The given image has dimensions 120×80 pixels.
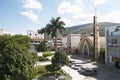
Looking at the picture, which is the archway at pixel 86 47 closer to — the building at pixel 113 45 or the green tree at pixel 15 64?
the building at pixel 113 45

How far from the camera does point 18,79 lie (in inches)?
1491

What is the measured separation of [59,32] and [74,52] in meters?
33.6

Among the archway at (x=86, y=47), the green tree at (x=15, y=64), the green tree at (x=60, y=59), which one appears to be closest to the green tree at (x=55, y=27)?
the archway at (x=86, y=47)

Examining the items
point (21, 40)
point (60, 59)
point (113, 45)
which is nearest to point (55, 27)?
point (21, 40)

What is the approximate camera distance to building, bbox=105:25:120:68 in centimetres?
6581

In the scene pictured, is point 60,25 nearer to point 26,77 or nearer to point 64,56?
point 64,56

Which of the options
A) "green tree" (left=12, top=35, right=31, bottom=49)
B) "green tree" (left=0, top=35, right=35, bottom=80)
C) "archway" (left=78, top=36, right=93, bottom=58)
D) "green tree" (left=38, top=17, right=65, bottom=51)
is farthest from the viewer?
"archway" (left=78, top=36, right=93, bottom=58)

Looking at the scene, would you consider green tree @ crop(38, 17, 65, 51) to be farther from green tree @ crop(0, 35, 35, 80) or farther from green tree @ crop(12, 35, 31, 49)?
green tree @ crop(0, 35, 35, 80)

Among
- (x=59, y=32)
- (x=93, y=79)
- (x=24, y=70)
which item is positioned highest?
(x=59, y=32)

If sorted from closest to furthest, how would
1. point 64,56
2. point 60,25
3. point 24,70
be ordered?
1. point 24,70
2. point 64,56
3. point 60,25

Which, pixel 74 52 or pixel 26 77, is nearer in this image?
pixel 26 77

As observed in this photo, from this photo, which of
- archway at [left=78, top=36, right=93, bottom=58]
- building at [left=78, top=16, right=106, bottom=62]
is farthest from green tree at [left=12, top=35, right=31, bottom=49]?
archway at [left=78, top=36, right=93, bottom=58]

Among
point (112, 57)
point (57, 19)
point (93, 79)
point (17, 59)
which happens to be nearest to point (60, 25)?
point (57, 19)

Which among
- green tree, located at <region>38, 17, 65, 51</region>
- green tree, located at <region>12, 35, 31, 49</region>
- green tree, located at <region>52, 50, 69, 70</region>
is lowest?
green tree, located at <region>52, 50, 69, 70</region>
